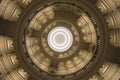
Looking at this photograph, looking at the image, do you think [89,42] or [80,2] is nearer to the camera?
[80,2]

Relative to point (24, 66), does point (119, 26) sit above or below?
above

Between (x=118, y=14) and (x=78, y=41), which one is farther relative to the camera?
(x=78, y=41)

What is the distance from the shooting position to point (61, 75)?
494 inches

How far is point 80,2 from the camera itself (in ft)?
39.4

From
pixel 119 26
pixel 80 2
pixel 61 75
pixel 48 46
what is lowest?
pixel 61 75

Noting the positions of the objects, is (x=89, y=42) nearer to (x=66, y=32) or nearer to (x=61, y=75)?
(x=66, y=32)

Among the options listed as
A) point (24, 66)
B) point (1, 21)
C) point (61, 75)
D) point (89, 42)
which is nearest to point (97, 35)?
point (89, 42)

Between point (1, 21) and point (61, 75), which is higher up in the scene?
point (1, 21)

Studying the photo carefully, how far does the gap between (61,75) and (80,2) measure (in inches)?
114

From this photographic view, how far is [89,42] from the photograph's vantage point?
43.1 ft

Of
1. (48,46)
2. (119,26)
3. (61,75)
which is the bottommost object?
(61,75)

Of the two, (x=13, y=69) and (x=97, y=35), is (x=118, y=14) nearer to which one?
(x=97, y=35)

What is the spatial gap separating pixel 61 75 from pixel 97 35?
207cm

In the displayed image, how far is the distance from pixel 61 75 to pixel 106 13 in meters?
2.94
